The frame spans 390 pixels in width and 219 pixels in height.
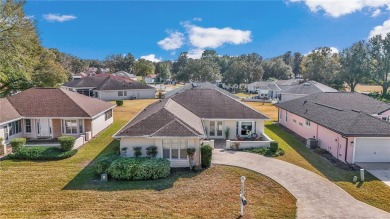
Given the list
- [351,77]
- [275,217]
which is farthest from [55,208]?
[351,77]

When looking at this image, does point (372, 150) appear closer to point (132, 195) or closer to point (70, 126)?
point (132, 195)

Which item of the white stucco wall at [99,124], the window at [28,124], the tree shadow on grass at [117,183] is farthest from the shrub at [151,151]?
the window at [28,124]

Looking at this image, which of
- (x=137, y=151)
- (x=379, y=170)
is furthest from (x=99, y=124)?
(x=379, y=170)

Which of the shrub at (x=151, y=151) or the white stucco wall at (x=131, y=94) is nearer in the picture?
the shrub at (x=151, y=151)

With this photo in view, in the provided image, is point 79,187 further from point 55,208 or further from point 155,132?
point 155,132

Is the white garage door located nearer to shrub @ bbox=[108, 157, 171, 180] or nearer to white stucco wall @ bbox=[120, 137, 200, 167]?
white stucco wall @ bbox=[120, 137, 200, 167]

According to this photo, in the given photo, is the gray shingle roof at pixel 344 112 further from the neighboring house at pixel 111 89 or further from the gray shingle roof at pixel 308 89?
the neighboring house at pixel 111 89

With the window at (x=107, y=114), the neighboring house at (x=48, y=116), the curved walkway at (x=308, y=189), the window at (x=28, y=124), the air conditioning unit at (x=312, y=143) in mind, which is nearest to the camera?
the curved walkway at (x=308, y=189)
